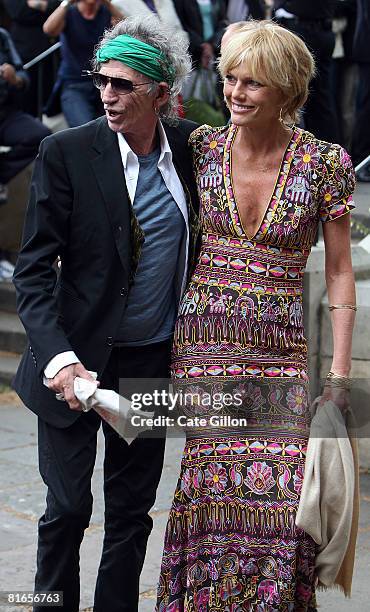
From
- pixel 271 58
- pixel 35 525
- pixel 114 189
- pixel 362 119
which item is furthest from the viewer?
pixel 362 119

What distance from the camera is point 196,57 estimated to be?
8469 mm

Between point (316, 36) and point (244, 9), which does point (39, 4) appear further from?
point (316, 36)

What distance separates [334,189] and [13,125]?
5.12 m

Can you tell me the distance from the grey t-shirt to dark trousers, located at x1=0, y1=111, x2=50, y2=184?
15.4 feet

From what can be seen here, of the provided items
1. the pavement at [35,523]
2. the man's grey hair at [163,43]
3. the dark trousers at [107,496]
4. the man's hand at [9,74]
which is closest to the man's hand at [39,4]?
the man's hand at [9,74]

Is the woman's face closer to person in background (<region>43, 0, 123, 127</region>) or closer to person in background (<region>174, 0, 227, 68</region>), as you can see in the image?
person in background (<region>174, 0, 227, 68</region>)

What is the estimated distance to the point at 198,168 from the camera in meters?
3.81

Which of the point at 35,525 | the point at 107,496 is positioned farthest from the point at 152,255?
the point at 35,525

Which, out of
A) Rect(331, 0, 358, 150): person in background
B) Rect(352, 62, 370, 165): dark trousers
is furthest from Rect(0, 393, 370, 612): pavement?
Rect(331, 0, 358, 150): person in background

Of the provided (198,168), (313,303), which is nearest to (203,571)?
(198,168)

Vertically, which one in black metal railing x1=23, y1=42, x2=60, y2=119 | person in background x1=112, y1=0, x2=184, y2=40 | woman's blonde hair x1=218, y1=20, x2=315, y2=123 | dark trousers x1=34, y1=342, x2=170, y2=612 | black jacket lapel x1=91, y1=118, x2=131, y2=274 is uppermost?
black metal railing x1=23, y1=42, x2=60, y2=119

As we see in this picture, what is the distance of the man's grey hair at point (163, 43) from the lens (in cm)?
364

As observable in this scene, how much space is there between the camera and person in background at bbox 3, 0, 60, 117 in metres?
9.17

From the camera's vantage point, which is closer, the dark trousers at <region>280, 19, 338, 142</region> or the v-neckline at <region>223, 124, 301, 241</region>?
the v-neckline at <region>223, 124, 301, 241</region>
